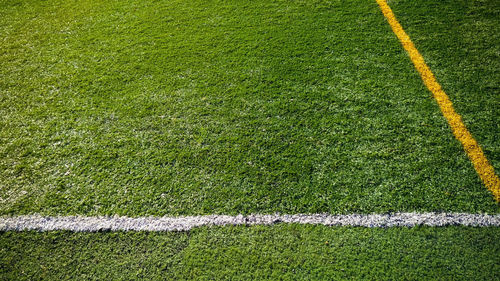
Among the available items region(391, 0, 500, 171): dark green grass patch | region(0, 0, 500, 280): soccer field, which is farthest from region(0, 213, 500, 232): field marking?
region(391, 0, 500, 171): dark green grass patch

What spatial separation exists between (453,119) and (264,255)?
1748mm

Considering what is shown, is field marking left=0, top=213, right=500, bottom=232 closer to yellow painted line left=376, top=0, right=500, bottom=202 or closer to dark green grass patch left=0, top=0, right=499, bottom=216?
dark green grass patch left=0, top=0, right=499, bottom=216

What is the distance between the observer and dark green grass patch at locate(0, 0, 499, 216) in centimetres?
203

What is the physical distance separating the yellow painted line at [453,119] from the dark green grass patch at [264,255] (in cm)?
39

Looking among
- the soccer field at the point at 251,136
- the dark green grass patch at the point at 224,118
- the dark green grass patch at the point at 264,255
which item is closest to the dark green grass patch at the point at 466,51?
the soccer field at the point at 251,136

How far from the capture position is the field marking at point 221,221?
5.95 ft

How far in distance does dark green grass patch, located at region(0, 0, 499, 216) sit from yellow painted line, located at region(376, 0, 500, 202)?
7 centimetres

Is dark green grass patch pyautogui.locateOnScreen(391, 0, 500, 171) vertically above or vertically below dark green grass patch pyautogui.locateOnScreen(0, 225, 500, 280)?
above

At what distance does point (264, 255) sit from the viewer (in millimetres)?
1758

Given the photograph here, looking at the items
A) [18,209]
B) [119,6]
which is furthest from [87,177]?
[119,6]

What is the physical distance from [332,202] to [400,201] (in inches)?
16.5

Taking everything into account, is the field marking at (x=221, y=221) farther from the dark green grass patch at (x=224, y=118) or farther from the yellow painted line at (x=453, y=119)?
the yellow painted line at (x=453, y=119)

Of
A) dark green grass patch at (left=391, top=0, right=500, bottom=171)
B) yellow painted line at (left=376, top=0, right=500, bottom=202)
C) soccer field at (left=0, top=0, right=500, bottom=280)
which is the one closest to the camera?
soccer field at (left=0, top=0, right=500, bottom=280)

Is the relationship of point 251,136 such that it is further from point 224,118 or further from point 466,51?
point 466,51
